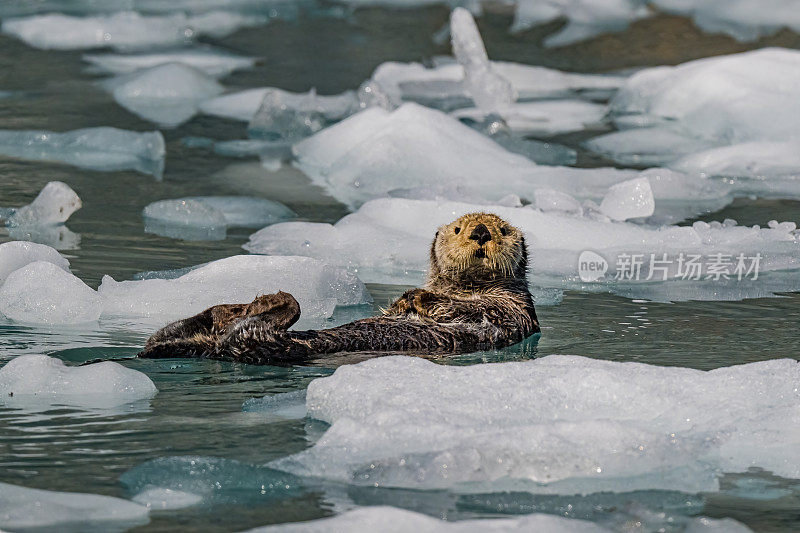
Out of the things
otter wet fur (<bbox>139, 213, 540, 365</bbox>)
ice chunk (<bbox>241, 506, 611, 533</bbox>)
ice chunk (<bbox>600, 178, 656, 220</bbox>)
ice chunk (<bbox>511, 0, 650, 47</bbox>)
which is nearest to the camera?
ice chunk (<bbox>241, 506, 611, 533</bbox>)

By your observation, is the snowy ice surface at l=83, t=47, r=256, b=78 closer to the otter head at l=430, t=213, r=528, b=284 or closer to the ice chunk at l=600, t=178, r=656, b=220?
the ice chunk at l=600, t=178, r=656, b=220

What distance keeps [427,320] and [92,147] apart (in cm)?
519

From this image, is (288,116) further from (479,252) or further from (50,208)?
(479,252)

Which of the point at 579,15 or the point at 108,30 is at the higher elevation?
the point at 579,15

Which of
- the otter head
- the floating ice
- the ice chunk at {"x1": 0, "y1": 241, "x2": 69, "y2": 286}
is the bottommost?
the floating ice

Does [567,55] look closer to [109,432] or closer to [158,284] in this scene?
[158,284]

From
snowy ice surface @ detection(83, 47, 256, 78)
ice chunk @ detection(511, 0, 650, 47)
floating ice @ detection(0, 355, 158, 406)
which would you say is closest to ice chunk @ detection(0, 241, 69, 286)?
floating ice @ detection(0, 355, 158, 406)

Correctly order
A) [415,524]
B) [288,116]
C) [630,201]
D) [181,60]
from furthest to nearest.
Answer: [181,60] < [288,116] < [630,201] < [415,524]

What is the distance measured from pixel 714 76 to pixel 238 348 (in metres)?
6.97

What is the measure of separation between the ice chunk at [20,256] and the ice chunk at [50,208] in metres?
1.26

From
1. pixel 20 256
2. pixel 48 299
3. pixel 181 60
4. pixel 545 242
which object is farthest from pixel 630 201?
pixel 181 60

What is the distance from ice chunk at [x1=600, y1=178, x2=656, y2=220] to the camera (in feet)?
24.0

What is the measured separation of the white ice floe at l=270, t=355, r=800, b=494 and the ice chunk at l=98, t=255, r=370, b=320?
1.48 meters

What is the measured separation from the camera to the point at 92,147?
9.35m
